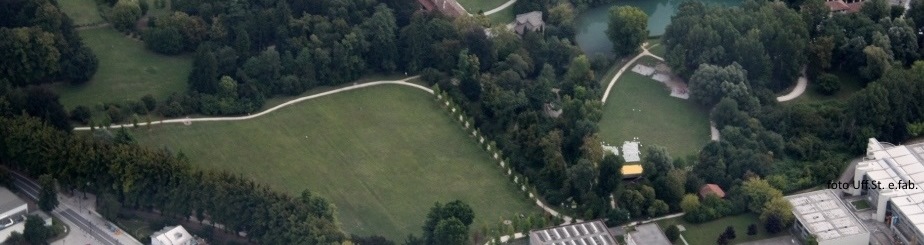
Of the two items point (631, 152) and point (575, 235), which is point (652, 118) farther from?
point (575, 235)

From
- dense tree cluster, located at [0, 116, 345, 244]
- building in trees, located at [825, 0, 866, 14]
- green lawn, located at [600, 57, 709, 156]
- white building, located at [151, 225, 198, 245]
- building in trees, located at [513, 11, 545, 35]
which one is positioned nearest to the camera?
dense tree cluster, located at [0, 116, 345, 244]

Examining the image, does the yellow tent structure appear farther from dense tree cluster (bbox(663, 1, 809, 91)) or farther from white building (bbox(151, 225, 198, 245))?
white building (bbox(151, 225, 198, 245))

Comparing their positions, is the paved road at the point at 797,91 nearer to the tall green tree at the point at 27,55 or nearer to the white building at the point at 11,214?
the tall green tree at the point at 27,55

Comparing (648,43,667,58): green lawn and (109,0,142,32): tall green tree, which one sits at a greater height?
(109,0,142,32): tall green tree

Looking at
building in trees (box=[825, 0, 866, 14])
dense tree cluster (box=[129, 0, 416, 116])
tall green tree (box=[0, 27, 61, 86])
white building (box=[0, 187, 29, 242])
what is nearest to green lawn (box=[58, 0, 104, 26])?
dense tree cluster (box=[129, 0, 416, 116])

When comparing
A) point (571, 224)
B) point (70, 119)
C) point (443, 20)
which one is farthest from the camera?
point (443, 20)

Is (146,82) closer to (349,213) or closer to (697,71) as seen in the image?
(349,213)

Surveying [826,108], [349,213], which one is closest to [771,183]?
[826,108]

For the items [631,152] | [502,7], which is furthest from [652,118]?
[502,7]
